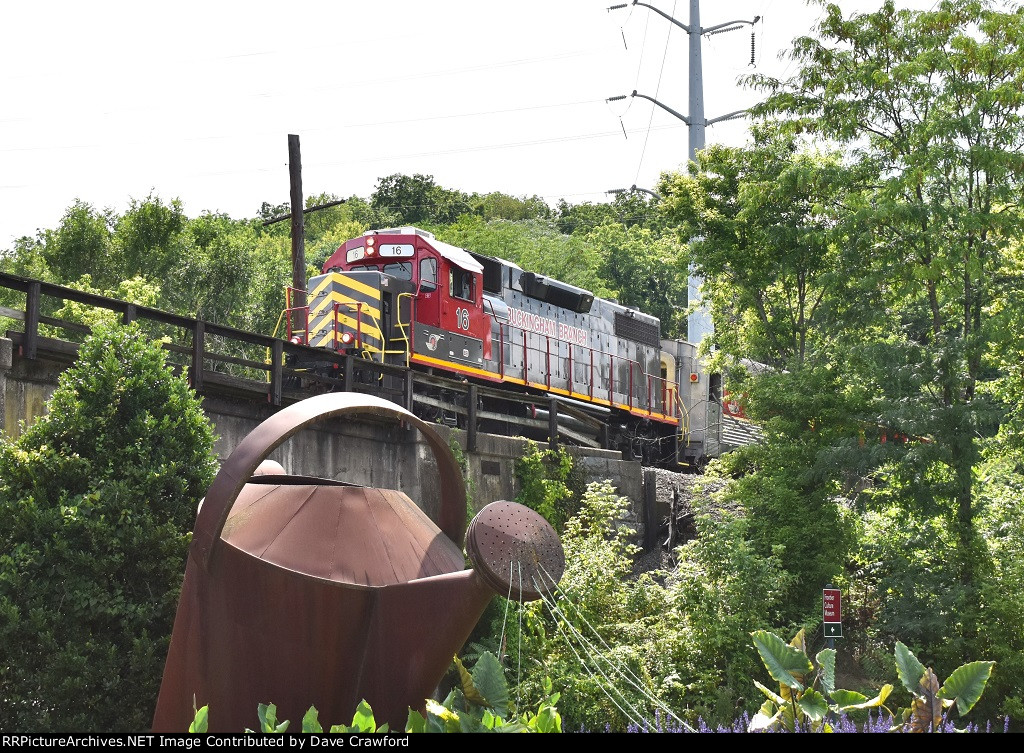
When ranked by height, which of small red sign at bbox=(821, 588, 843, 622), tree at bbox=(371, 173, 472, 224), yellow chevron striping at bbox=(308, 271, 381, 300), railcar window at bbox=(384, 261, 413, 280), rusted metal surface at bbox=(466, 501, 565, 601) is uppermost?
tree at bbox=(371, 173, 472, 224)

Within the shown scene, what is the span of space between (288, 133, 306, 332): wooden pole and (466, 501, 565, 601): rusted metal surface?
14.8 metres

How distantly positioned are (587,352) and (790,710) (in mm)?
18607

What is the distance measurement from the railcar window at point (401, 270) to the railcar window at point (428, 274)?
224 mm

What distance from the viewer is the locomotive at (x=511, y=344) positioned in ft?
62.3

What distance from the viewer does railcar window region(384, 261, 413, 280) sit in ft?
65.7

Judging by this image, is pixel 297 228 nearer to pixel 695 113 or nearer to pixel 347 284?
pixel 347 284

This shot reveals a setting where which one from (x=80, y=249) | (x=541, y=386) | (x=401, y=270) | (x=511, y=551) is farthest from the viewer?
(x=80, y=249)

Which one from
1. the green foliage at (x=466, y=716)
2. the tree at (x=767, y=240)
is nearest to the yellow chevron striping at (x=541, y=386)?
the tree at (x=767, y=240)

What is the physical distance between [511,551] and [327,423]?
312 inches

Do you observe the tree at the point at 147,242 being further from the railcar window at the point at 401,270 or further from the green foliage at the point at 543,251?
the green foliage at the point at 543,251

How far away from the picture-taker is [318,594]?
5930 millimetres

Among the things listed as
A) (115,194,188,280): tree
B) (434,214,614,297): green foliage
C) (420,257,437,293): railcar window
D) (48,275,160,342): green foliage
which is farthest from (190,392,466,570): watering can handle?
(434,214,614,297): green foliage

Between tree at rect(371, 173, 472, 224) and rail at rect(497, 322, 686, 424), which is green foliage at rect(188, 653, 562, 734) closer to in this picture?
rail at rect(497, 322, 686, 424)
